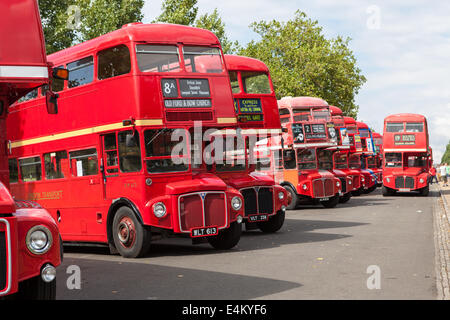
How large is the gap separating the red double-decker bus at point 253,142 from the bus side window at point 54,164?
3.21 m

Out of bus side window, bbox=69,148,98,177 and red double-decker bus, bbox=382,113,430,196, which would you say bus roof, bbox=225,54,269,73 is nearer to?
bus side window, bbox=69,148,98,177

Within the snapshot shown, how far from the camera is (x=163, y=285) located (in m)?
8.72

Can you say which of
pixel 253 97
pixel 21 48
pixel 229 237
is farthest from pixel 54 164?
pixel 21 48

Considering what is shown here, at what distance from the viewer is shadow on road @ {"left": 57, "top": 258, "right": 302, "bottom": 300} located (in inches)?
312

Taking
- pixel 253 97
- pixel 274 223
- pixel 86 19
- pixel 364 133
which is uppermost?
pixel 86 19

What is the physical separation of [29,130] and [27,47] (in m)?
9.25

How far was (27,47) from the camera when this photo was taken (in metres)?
6.38

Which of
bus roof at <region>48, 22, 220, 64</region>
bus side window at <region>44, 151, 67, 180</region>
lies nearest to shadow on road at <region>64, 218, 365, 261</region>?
bus side window at <region>44, 151, 67, 180</region>

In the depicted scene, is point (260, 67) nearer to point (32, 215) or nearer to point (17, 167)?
point (17, 167)

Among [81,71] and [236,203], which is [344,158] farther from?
[81,71]

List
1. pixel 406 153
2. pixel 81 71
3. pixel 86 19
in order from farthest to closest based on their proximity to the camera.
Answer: pixel 406 153 < pixel 86 19 < pixel 81 71

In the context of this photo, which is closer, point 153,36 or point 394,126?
point 153,36

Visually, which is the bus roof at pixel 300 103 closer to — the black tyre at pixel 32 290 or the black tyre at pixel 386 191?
the black tyre at pixel 386 191

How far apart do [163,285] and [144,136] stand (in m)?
3.95
